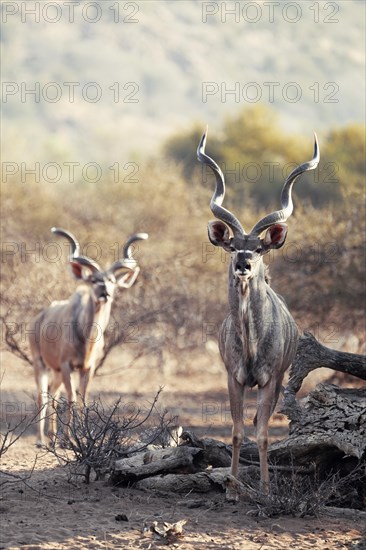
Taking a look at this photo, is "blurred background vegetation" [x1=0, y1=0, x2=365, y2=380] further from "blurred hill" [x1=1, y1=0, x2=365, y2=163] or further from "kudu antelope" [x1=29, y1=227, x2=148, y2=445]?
"blurred hill" [x1=1, y1=0, x2=365, y2=163]

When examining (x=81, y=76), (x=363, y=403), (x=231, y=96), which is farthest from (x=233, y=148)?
(x=231, y=96)

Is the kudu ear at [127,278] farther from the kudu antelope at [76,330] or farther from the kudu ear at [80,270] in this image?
the kudu ear at [80,270]

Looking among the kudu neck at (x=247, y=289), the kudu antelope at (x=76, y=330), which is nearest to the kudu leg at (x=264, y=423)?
the kudu neck at (x=247, y=289)

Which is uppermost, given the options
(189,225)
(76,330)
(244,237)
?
(189,225)

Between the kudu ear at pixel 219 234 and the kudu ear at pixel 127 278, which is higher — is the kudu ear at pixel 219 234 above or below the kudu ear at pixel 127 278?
above

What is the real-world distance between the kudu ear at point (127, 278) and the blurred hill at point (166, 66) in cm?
7835

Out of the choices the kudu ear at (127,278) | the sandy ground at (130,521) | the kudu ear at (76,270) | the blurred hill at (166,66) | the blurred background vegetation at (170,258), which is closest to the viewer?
the sandy ground at (130,521)

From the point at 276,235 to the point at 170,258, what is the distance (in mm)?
8733

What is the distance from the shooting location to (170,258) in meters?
16.1

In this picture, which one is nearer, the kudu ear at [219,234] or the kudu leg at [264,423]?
the kudu leg at [264,423]

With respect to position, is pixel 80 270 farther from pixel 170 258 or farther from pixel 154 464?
pixel 154 464

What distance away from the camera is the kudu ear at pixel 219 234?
7.33 metres

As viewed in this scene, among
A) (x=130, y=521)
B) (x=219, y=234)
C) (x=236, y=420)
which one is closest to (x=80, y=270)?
(x=219, y=234)

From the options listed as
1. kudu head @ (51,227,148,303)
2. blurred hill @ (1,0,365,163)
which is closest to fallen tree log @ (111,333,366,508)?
kudu head @ (51,227,148,303)
